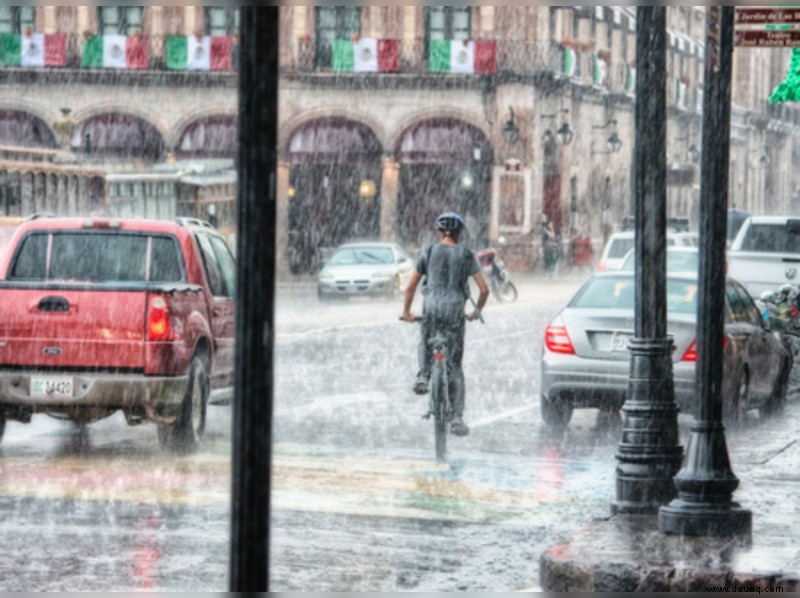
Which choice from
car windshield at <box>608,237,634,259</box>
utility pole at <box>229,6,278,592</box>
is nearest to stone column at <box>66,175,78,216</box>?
car windshield at <box>608,237,634,259</box>

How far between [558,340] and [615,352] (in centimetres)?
50

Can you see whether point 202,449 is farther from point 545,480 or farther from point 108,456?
point 545,480

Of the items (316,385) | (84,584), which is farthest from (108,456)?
(316,385)

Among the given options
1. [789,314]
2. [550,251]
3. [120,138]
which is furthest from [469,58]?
[789,314]

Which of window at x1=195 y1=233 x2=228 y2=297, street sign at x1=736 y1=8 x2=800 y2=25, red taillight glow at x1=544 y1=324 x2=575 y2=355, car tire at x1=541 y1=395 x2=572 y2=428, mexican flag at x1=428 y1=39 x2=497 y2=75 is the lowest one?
car tire at x1=541 y1=395 x2=572 y2=428

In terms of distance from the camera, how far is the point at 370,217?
57094 mm

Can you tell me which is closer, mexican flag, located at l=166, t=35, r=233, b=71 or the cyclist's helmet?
the cyclist's helmet

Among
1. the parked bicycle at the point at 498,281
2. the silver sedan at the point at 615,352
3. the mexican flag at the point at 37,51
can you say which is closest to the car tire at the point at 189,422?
the silver sedan at the point at 615,352

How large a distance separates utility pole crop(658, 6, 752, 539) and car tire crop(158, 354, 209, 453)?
4814 mm

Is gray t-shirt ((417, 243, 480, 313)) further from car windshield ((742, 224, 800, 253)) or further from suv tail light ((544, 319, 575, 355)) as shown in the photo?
car windshield ((742, 224, 800, 253))

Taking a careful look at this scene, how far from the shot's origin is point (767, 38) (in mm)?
11820

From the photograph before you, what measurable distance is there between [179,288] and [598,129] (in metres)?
50.9

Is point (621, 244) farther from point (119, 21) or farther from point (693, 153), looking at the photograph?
point (693, 153)

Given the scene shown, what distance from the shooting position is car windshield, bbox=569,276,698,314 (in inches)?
Answer: 626
